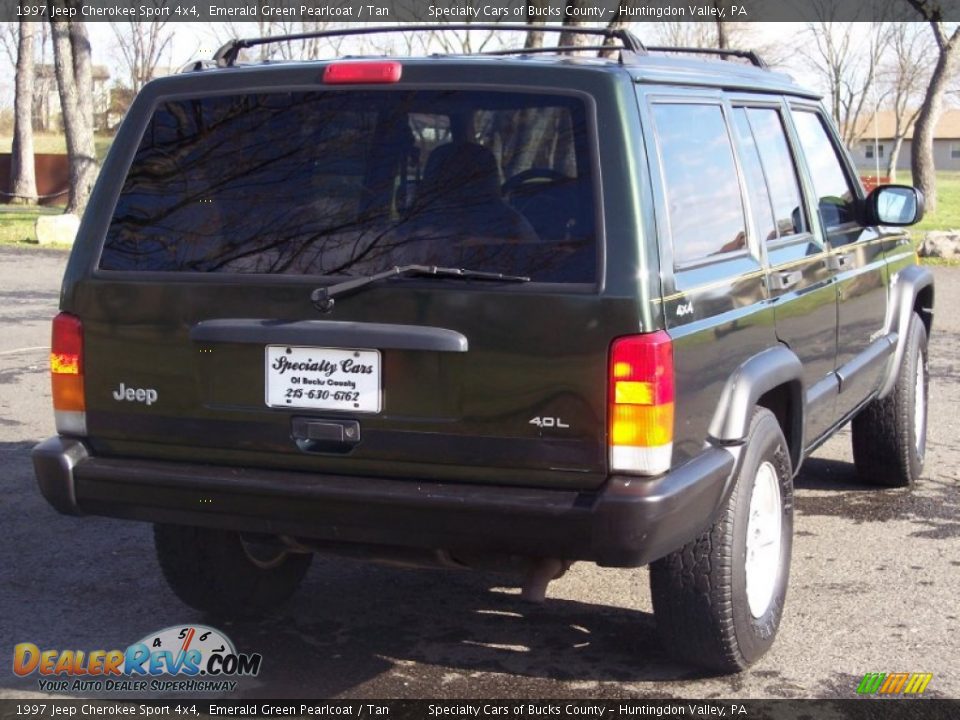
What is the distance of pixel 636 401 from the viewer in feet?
11.3

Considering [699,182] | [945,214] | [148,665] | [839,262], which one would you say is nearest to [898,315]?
[839,262]

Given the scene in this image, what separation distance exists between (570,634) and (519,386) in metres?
1.44

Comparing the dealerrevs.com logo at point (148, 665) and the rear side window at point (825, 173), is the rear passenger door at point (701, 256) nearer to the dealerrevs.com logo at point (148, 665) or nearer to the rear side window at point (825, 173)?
the rear side window at point (825, 173)

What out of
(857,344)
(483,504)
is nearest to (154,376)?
(483,504)

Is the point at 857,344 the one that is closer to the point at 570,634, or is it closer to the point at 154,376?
the point at 570,634

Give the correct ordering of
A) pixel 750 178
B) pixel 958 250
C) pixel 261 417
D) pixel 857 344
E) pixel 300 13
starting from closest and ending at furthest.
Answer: pixel 261 417, pixel 750 178, pixel 857 344, pixel 958 250, pixel 300 13

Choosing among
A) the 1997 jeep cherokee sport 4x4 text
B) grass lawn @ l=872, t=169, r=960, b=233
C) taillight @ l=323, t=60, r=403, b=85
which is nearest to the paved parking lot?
the 1997 jeep cherokee sport 4x4 text

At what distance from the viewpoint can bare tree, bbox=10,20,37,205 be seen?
36781 millimetres

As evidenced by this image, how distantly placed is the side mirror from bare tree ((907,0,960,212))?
19928 millimetres

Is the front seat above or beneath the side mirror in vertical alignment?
above

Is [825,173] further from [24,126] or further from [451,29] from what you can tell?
[24,126]

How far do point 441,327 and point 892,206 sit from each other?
301cm

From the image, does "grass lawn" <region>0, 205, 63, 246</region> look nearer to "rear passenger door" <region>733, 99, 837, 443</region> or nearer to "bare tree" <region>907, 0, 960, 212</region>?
"bare tree" <region>907, 0, 960, 212</region>

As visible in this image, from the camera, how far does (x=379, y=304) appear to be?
3607mm
